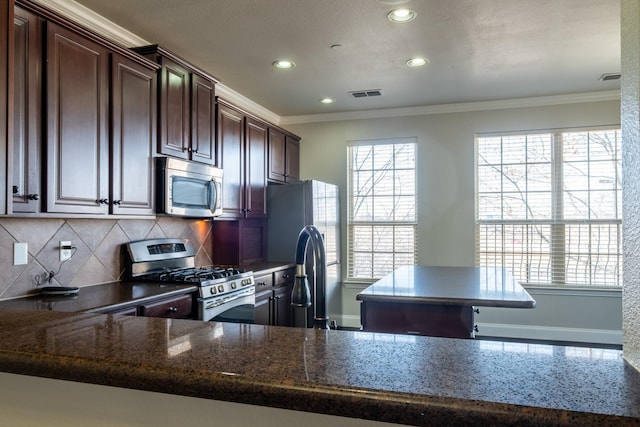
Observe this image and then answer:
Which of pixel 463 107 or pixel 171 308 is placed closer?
pixel 171 308

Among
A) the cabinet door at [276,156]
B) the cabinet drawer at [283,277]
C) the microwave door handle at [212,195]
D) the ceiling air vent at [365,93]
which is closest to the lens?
the microwave door handle at [212,195]

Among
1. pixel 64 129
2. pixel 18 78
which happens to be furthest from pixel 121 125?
pixel 18 78

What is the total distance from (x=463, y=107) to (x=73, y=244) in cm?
393

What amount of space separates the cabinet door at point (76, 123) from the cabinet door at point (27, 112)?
0.17ft

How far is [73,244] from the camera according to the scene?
2.69 m

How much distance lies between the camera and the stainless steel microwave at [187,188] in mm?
2906

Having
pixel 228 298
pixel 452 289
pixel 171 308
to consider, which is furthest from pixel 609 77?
pixel 171 308

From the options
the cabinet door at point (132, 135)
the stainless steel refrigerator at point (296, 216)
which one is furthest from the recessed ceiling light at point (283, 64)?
the stainless steel refrigerator at point (296, 216)

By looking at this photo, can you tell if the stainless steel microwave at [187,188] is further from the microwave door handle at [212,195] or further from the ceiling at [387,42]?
the ceiling at [387,42]

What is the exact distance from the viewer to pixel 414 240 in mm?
4984

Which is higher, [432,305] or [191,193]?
[191,193]

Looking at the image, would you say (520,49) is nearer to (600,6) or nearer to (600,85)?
(600,6)

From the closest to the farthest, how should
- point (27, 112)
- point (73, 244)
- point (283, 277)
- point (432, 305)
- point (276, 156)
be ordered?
point (27, 112) < point (432, 305) < point (73, 244) < point (283, 277) < point (276, 156)

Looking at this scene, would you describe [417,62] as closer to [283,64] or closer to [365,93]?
[365,93]
